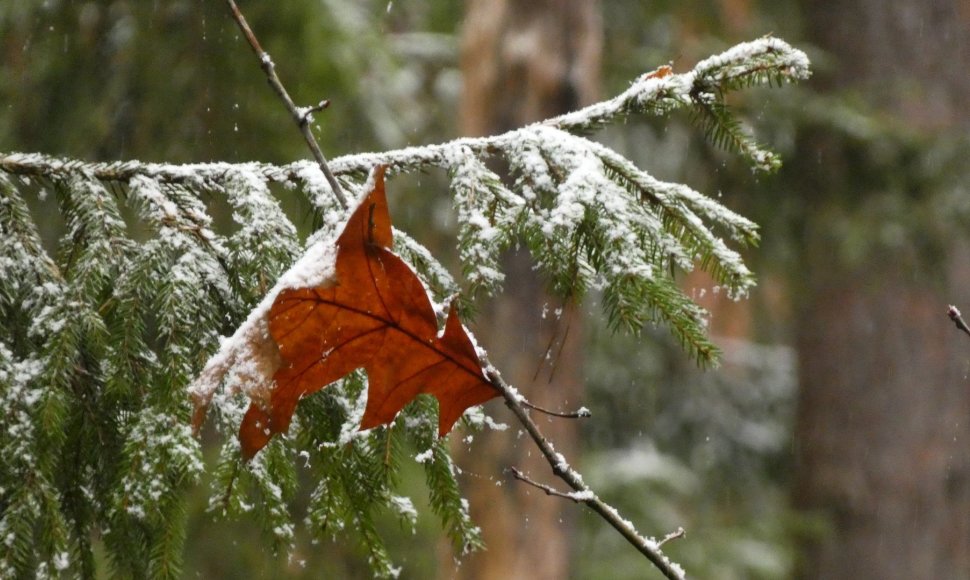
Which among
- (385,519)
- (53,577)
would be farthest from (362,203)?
(385,519)

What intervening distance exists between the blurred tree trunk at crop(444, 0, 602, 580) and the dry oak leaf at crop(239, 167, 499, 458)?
11.8ft

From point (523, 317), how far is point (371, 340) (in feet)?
12.4

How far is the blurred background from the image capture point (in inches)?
199

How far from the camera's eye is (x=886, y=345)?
7145 millimetres

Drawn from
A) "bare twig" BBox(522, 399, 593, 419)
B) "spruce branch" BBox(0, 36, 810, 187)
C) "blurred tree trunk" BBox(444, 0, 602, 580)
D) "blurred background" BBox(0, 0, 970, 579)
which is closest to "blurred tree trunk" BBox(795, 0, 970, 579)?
"blurred background" BBox(0, 0, 970, 579)

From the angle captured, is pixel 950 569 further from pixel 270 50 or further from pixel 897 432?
pixel 270 50

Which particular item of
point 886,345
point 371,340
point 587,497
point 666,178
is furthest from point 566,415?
point 666,178

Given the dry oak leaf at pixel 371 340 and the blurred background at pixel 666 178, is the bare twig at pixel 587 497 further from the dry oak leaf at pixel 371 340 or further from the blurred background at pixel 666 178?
the blurred background at pixel 666 178

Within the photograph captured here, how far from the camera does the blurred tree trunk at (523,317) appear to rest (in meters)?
4.99

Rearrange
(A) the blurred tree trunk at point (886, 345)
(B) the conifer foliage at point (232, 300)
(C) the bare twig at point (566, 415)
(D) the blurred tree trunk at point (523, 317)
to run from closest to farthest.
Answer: (C) the bare twig at point (566, 415)
(B) the conifer foliage at point (232, 300)
(D) the blurred tree trunk at point (523, 317)
(A) the blurred tree trunk at point (886, 345)

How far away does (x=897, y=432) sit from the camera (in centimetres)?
696

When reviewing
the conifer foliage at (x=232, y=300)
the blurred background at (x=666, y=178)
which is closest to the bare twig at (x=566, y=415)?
the conifer foliage at (x=232, y=300)

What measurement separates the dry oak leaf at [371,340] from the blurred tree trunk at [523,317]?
11.8 feet

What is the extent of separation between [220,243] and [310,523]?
19.0 inches
